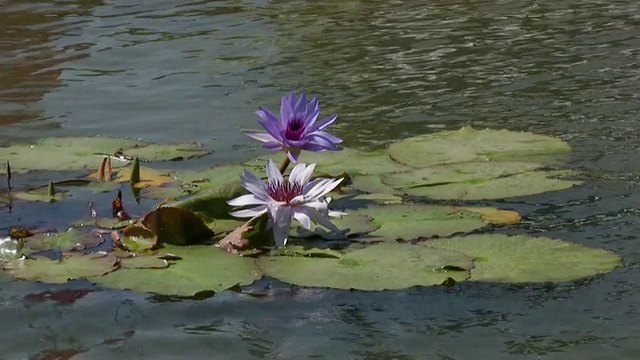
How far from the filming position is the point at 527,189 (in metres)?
3.18

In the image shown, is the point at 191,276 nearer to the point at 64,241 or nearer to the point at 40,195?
the point at 64,241

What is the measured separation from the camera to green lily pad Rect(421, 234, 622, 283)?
8.40ft

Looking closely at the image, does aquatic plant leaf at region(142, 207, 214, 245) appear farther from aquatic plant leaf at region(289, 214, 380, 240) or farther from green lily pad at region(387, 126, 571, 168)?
green lily pad at region(387, 126, 571, 168)

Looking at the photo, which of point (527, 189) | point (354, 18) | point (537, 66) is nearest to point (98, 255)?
point (527, 189)

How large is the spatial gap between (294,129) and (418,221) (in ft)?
1.38

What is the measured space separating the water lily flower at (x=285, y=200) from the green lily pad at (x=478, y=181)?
0.53 m

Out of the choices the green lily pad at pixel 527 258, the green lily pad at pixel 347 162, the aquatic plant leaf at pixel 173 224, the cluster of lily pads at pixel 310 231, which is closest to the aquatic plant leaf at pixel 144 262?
the cluster of lily pads at pixel 310 231

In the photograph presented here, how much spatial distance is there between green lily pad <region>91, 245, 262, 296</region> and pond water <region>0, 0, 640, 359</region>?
4 centimetres

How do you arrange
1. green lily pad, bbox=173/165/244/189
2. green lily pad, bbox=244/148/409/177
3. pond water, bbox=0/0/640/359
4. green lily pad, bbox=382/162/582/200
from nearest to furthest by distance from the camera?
pond water, bbox=0/0/640/359 → green lily pad, bbox=382/162/582/200 → green lily pad, bbox=173/165/244/189 → green lily pad, bbox=244/148/409/177

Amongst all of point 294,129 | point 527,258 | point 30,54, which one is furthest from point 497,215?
point 30,54

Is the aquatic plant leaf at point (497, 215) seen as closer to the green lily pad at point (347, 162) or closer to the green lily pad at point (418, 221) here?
the green lily pad at point (418, 221)

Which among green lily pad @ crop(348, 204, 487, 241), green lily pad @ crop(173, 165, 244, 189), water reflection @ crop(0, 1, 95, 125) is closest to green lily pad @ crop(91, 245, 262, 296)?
green lily pad @ crop(348, 204, 487, 241)

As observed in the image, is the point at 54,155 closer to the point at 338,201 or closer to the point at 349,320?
the point at 338,201

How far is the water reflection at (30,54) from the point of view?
15.7ft
